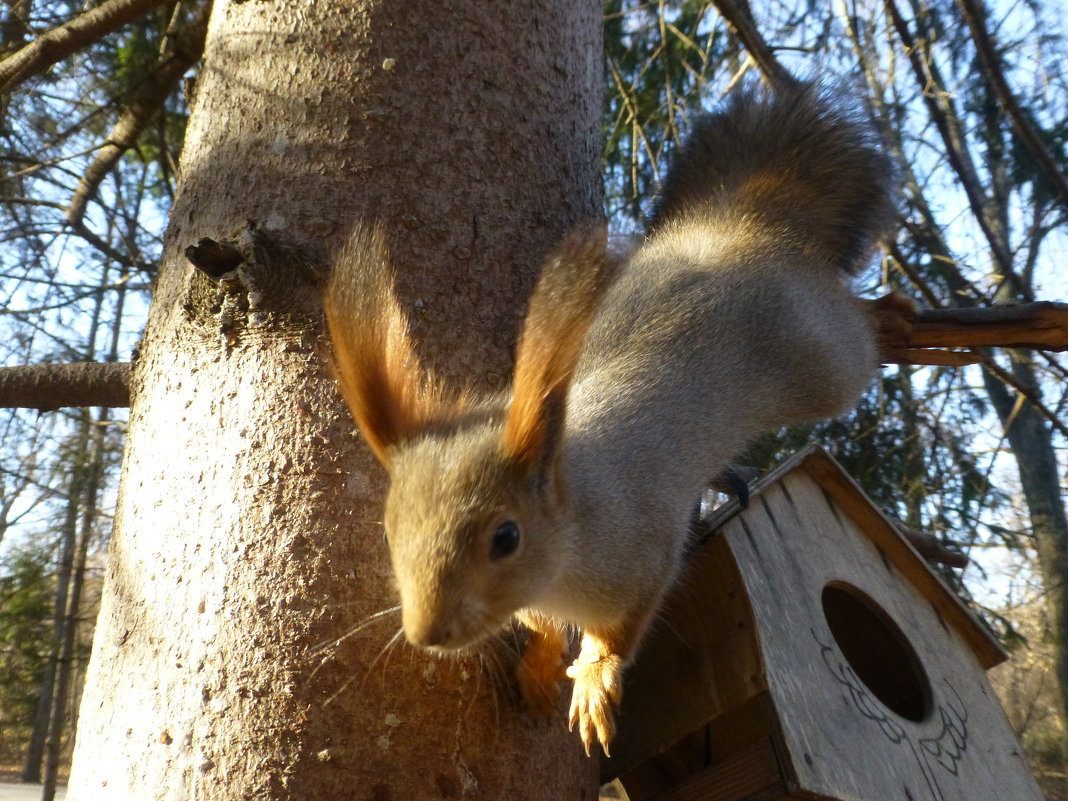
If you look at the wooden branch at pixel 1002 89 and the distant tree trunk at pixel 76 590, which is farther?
the distant tree trunk at pixel 76 590

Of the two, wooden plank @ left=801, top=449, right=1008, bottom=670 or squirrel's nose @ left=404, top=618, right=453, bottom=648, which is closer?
squirrel's nose @ left=404, top=618, right=453, bottom=648

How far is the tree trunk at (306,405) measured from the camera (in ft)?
3.59

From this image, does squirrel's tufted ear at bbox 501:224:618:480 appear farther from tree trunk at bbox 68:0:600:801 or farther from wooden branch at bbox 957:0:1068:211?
wooden branch at bbox 957:0:1068:211

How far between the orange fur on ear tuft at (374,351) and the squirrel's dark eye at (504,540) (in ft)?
0.57

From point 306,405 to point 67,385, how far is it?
0.70 metres

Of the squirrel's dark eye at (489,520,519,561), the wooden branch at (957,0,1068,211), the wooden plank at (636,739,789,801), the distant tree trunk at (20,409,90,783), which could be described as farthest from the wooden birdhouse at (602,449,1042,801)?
the distant tree trunk at (20,409,90,783)

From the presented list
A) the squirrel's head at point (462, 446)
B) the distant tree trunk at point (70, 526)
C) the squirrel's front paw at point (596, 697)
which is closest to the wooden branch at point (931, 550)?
the squirrel's front paw at point (596, 697)

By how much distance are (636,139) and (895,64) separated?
1.17 meters

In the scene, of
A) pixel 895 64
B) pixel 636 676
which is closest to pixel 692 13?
pixel 895 64

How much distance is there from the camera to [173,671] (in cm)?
111

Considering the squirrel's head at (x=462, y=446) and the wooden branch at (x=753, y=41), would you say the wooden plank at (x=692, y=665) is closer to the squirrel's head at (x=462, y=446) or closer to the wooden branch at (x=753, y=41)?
the squirrel's head at (x=462, y=446)

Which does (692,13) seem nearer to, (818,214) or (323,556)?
(818,214)

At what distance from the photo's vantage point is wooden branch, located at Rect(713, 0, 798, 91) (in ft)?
6.96

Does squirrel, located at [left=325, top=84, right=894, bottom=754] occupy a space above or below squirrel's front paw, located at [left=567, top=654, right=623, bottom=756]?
above
